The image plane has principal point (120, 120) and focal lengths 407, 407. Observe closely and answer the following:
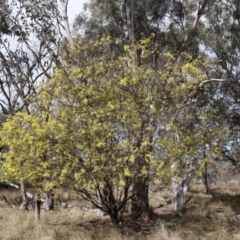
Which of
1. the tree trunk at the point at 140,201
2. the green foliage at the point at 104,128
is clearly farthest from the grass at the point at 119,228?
the green foliage at the point at 104,128

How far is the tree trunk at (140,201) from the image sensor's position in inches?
358

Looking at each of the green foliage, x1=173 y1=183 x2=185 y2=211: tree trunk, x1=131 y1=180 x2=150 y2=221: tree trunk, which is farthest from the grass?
the green foliage

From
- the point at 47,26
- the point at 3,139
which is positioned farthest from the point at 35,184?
the point at 47,26

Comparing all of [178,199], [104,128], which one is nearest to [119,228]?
[104,128]

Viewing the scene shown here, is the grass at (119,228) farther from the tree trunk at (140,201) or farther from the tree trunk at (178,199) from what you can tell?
the tree trunk at (178,199)

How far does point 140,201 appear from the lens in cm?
992

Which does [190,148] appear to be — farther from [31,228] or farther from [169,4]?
[169,4]

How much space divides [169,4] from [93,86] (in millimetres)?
9955

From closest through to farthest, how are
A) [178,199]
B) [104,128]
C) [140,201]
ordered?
[104,128] < [140,201] < [178,199]

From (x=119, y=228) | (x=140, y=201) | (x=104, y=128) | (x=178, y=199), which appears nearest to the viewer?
(x=104, y=128)

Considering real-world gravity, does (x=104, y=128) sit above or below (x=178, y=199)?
above

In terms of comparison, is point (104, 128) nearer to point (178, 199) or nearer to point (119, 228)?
point (119, 228)

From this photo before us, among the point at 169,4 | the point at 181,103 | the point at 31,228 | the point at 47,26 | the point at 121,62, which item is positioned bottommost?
the point at 31,228

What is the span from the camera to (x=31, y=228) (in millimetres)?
9883
